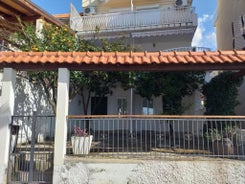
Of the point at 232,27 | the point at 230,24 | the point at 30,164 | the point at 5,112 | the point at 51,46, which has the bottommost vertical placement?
the point at 30,164

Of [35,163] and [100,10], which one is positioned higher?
[100,10]

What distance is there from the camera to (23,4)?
44.1 feet

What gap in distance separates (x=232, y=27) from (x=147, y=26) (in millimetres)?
6067

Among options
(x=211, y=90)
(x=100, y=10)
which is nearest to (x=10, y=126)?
(x=211, y=90)

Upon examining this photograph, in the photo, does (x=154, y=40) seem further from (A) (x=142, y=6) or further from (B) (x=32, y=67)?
(B) (x=32, y=67)

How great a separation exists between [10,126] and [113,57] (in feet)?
13.3

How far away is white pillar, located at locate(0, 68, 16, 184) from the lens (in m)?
7.42

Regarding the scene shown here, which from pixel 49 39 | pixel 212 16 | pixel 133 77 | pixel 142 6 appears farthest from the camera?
pixel 212 16

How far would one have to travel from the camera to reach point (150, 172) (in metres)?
7.21

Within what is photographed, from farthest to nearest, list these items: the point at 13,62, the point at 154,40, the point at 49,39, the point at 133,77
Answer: the point at 154,40 → the point at 133,77 → the point at 49,39 → the point at 13,62

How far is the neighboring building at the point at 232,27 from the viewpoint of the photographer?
14.6m

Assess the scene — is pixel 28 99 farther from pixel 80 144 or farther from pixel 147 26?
pixel 147 26

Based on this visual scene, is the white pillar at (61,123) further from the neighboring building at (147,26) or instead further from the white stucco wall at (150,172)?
the neighboring building at (147,26)

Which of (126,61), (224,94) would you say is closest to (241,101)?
(224,94)
